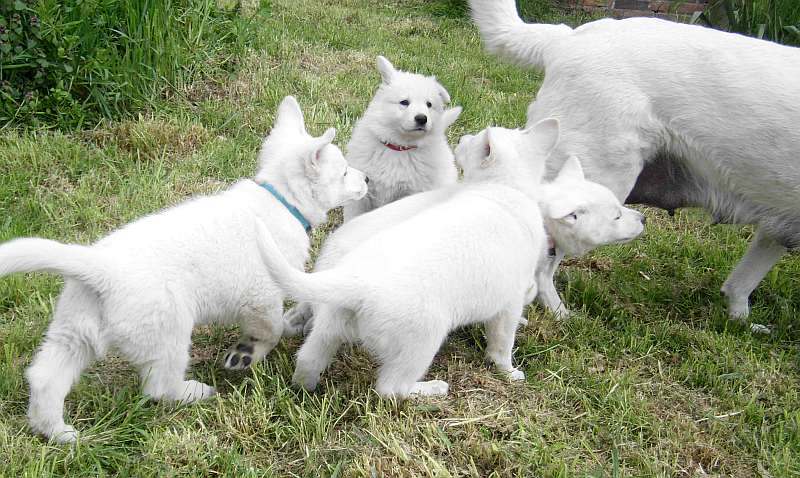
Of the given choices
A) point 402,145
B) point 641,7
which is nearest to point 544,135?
point 402,145

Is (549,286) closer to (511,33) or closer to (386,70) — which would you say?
(511,33)

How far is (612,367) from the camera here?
3469 mm

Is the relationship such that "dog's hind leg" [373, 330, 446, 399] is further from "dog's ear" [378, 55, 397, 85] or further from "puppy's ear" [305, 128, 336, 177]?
"dog's ear" [378, 55, 397, 85]

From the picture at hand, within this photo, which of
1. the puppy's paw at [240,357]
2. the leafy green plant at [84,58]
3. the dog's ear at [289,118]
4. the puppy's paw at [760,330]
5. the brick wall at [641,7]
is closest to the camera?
the puppy's paw at [240,357]

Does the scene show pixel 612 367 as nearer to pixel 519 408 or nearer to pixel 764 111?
pixel 519 408

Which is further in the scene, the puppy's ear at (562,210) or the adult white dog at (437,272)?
the puppy's ear at (562,210)

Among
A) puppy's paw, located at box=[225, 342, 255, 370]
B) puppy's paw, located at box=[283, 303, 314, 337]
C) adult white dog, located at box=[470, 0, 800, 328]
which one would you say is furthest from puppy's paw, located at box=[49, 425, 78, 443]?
adult white dog, located at box=[470, 0, 800, 328]

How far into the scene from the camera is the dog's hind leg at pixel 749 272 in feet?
13.5

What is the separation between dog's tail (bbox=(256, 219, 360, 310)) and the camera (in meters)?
2.49

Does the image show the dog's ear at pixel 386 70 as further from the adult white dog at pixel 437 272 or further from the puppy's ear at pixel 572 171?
the puppy's ear at pixel 572 171

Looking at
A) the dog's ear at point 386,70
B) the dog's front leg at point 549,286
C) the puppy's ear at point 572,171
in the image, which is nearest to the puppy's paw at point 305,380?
the dog's front leg at point 549,286

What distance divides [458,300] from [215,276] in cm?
89

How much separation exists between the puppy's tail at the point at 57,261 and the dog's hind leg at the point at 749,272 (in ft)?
10.7

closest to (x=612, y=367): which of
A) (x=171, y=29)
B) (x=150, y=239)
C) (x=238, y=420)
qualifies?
(x=238, y=420)
